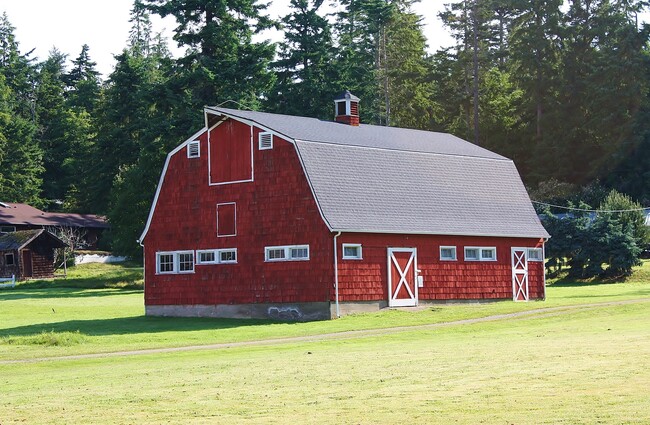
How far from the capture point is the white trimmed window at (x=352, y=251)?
41.4 metres

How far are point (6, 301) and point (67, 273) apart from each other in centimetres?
2881

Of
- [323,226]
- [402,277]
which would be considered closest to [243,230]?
[323,226]

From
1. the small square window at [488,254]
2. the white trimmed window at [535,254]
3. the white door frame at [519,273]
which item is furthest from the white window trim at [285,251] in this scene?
the white trimmed window at [535,254]

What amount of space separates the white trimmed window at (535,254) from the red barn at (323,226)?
8 centimetres

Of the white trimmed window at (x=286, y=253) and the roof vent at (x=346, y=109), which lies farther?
the roof vent at (x=346, y=109)

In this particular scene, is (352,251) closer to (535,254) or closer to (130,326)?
(130,326)

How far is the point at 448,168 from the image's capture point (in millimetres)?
47562

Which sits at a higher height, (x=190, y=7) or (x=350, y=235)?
(x=190, y=7)

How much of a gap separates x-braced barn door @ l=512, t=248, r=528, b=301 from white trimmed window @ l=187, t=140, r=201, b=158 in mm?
14319

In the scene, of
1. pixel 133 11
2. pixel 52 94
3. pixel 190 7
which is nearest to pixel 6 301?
pixel 190 7

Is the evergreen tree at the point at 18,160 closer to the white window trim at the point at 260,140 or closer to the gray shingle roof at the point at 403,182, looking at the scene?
the gray shingle roof at the point at 403,182

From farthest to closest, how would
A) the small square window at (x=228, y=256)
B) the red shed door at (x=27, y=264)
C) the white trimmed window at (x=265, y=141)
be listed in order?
1. the red shed door at (x=27, y=264)
2. the small square window at (x=228, y=256)
3. the white trimmed window at (x=265, y=141)

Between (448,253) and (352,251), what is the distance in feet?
17.8

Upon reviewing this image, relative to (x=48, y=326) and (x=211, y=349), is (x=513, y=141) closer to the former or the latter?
(x=48, y=326)
